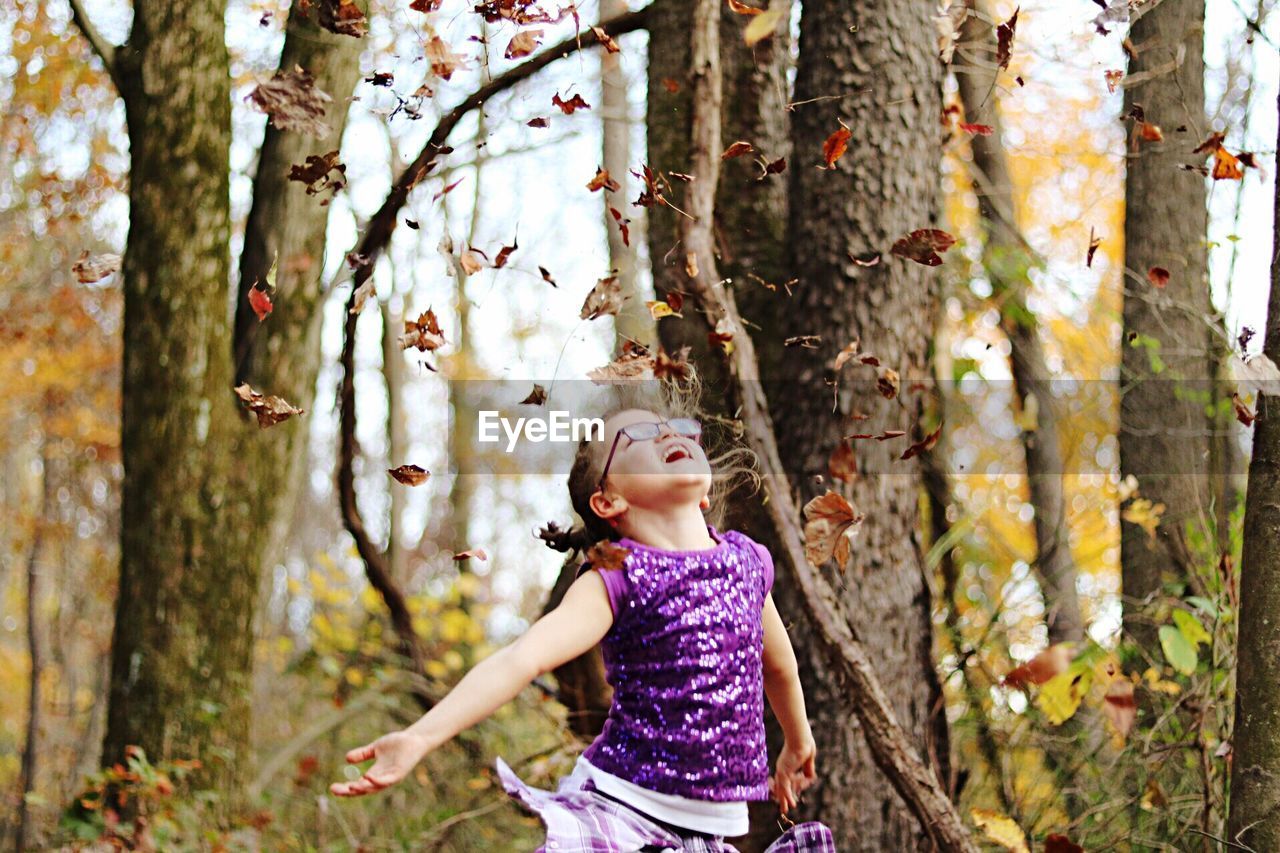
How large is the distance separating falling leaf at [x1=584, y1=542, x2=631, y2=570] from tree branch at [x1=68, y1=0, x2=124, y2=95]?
14.7 feet

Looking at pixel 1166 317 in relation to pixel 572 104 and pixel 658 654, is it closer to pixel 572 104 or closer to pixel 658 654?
pixel 572 104

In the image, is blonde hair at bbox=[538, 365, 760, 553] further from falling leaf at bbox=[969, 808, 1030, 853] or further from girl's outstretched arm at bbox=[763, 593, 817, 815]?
falling leaf at bbox=[969, 808, 1030, 853]

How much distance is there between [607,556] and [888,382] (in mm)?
1595

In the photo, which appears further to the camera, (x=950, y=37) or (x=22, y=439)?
(x=22, y=439)

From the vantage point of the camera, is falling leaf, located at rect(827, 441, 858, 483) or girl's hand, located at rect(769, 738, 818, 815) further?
falling leaf, located at rect(827, 441, 858, 483)

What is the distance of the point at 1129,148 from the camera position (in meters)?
5.92

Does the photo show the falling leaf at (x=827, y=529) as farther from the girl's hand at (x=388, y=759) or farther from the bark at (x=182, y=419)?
the bark at (x=182, y=419)

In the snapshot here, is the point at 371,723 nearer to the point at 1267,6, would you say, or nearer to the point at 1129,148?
the point at 1129,148

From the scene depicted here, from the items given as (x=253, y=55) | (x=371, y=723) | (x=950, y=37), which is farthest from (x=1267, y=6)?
(x=253, y=55)

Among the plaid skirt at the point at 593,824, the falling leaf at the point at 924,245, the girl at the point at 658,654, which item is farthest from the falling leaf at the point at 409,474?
the falling leaf at the point at 924,245

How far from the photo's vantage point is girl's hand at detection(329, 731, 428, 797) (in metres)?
2.01

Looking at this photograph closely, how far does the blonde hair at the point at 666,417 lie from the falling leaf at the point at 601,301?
10.5 inches

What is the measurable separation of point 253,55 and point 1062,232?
7.36m

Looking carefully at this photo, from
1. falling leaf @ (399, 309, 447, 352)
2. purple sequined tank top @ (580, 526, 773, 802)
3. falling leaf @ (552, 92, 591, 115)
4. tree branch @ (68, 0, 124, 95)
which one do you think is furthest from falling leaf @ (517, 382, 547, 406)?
tree branch @ (68, 0, 124, 95)
